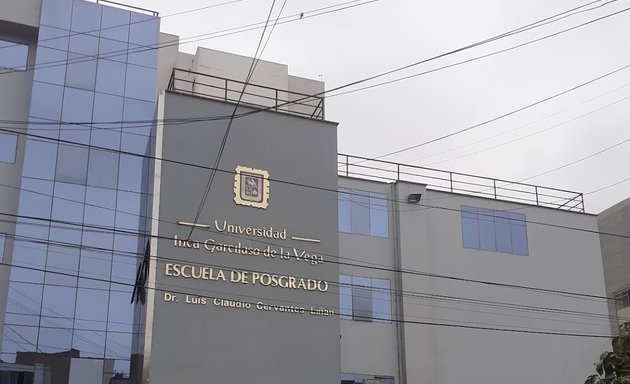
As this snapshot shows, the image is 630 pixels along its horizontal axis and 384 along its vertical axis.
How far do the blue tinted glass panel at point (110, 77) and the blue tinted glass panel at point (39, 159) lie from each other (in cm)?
319

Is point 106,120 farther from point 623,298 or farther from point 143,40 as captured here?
point 623,298

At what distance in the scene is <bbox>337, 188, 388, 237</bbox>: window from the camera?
108 ft

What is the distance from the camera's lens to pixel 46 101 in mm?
32781

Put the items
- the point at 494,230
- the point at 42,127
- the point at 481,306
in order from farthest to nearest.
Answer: the point at 494,230, the point at 481,306, the point at 42,127

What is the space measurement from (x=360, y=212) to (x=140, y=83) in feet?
33.8

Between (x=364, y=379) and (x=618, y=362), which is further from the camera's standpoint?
(x=364, y=379)

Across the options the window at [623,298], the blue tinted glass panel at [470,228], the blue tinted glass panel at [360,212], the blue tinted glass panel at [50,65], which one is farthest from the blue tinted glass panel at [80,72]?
the window at [623,298]

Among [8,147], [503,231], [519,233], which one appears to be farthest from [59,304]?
[519,233]

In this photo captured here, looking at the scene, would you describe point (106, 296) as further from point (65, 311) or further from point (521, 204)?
point (521, 204)

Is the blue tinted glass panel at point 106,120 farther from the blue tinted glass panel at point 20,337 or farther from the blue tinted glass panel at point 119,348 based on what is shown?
the blue tinted glass panel at point 20,337

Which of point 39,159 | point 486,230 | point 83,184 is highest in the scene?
point 39,159

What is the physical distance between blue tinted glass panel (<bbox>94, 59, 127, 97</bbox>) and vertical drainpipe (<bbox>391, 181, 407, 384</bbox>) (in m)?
11.5

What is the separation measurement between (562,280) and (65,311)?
19667mm

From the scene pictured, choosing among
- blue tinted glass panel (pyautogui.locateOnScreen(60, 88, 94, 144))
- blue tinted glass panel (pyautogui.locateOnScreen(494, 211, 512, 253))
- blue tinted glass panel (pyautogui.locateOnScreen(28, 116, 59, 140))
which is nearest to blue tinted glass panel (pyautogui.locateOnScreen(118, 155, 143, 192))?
blue tinted glass panel (pyautogui.locateOnScreen(60, 88, 94, 144))
